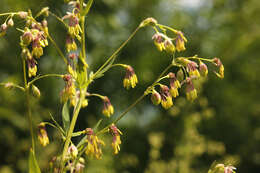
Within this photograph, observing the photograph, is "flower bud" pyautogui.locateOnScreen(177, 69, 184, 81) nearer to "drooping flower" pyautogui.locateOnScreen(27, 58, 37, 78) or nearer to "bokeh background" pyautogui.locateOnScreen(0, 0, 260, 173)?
"drooping flower" pyautogui.locateOnScreen(27, 58, 37, 78)

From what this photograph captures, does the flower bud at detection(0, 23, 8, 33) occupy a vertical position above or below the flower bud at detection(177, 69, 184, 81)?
above

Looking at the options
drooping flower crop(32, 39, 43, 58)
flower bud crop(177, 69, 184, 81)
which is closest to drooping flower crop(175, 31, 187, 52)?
flower bud crop(177, 69, 184, 81)

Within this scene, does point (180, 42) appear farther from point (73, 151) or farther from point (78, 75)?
point (73, 151)

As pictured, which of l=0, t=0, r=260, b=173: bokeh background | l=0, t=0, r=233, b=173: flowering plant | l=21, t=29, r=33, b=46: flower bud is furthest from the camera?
l=0, t=0, r=260, b=173: bokeh background

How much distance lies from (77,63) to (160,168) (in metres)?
3.01

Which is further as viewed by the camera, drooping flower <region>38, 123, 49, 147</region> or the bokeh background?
the bokeh background

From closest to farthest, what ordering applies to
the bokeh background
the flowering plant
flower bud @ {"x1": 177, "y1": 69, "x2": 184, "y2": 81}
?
the flowering plant
flower bud @ {"x1": 177, "y1": 69, "x2": 184, "y2": 81}
the bokeh background

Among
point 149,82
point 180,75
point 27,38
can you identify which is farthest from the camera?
point 149,82

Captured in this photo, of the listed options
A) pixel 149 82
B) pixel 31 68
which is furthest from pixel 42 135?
pixel 149 82

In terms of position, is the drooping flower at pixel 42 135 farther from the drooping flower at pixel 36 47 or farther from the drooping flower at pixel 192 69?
the drooping flower at pixel 192 69

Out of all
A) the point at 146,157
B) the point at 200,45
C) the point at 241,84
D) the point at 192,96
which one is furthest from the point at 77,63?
the point at 241,84

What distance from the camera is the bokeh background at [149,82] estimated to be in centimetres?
552

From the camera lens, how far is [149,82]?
6285mm

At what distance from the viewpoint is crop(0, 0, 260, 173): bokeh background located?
5.52m
